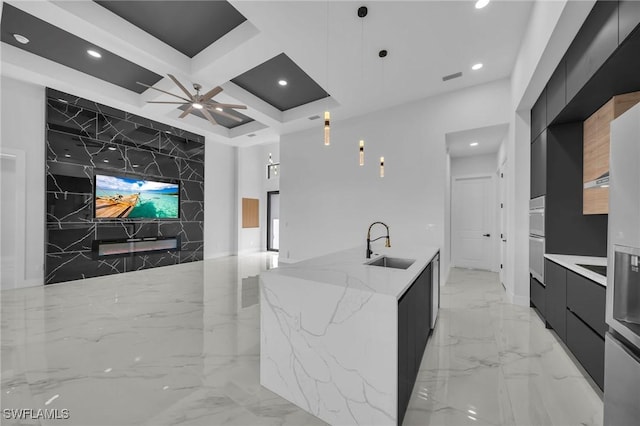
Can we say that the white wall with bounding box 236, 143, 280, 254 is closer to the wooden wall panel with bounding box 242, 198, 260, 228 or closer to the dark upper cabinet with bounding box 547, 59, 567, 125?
the wooden wall panel with bounding box 242, 198, 260, 228

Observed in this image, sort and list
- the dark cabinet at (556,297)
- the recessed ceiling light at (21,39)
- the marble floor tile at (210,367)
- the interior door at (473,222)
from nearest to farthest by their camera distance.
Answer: the marble floor tile at (210,367) → the dark cabinet at (556,297) → the recessed ceiling light at (21,39) → the interior door at (473,222)

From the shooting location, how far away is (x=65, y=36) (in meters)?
3.49

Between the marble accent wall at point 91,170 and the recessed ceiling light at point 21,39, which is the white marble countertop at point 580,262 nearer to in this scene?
the recessed ceiling light at point 21,39

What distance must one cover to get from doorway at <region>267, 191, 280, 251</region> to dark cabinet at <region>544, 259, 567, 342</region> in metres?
7.34

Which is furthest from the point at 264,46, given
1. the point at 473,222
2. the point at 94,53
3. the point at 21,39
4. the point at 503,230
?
the point at 473,222

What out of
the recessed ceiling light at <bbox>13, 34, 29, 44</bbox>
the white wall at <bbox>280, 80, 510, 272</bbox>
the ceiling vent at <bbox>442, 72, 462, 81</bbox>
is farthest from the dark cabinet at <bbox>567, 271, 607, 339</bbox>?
the recessed ceiling light at <bbox>13, 34, 29, 44</bbox>

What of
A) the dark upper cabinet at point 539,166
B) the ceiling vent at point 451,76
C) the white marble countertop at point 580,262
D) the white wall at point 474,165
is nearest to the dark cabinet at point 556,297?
the white marble countertop at point 580,262

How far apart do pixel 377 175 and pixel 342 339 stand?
410 centimetres

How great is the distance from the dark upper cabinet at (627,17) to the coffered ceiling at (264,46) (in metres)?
1.52

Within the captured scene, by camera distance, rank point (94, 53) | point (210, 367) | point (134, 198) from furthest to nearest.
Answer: point (134, 198) < point (94, 53) < point (210, 367)

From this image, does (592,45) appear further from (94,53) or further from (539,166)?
(94,53)

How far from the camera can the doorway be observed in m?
8.93

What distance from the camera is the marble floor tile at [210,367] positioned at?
5.11 feet

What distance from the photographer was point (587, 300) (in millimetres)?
1924
